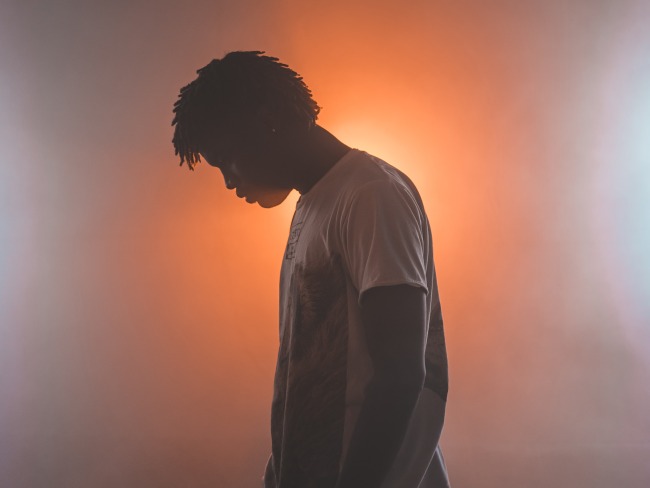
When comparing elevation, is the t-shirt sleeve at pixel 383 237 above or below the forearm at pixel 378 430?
above

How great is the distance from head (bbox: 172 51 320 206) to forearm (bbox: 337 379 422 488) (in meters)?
0.32

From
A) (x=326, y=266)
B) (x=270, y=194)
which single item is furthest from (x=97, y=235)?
(x=326, y=266)

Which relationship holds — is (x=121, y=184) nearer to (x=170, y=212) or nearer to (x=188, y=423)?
(x=170, y=212)

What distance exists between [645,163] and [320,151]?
3.80 feet

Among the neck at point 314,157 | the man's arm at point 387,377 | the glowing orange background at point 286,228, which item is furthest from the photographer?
the glowing orange background at point 286,228

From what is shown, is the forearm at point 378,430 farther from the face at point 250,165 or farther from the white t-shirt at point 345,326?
the face at point 250,165

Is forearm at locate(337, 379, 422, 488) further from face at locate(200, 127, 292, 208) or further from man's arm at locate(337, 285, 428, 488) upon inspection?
face at locate(200, 127, 292, 208)

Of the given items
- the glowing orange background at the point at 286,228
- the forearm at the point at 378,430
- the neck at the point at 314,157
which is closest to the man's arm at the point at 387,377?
the forearm at the point at 378,430

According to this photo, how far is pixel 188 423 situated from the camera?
150 centimetres

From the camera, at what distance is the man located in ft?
1.78

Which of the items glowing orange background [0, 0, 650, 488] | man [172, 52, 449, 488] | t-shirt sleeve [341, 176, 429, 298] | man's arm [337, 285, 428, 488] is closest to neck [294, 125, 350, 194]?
man [172, 52, 449, 488]

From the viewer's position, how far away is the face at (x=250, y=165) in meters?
0.75

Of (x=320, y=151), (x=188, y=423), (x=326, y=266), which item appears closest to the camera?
(x=326, y=266)

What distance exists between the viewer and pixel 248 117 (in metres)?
0.74
